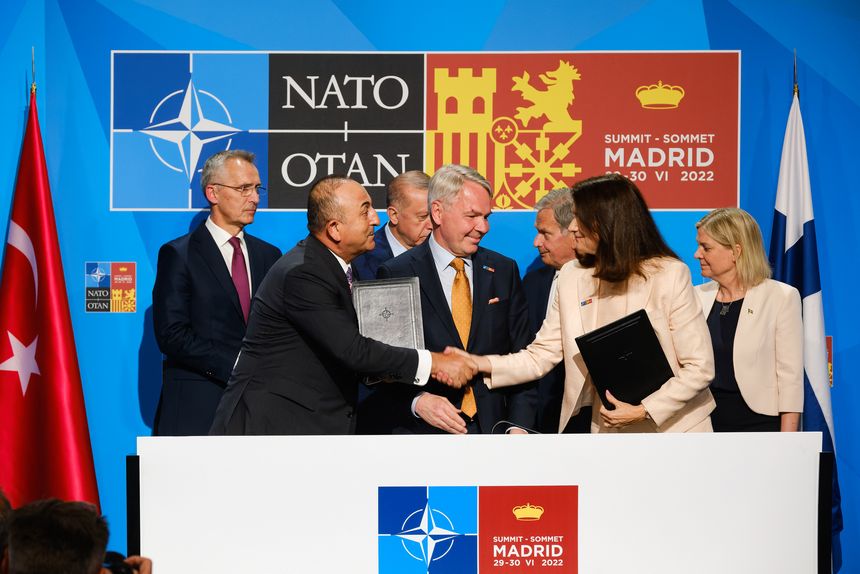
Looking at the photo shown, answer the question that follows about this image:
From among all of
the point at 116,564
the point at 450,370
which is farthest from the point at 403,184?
the point at 116,564

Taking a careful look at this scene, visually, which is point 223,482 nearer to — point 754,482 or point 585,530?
point 585,530

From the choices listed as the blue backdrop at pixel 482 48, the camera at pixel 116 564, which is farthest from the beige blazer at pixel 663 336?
the blue backdrop at pixel 482 48

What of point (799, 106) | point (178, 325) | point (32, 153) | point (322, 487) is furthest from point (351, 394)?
point (799, 106)

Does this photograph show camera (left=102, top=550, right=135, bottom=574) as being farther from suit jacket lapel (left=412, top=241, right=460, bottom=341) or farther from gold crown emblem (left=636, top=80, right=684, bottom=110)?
gold crown emblem (left=636, top=80, right=684, bottom=110)

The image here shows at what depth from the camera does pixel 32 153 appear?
193 inches

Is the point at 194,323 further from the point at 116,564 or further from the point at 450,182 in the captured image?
the point at 116,564

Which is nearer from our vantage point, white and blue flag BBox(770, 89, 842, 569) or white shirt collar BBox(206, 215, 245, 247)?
white shirt collar BBox(206, 215, 245, 247)

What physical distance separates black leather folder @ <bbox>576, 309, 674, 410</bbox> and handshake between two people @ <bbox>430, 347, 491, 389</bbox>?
0.50 m

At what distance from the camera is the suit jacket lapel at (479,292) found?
11.9ft

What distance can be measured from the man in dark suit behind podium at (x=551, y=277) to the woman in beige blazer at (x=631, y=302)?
959mm

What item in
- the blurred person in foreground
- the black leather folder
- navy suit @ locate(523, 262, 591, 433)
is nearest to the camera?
the blurred person in foreground

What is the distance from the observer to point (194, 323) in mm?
Answer: 4465

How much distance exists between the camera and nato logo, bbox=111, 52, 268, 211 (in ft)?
16.6

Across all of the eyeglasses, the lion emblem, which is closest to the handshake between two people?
the eyeglasses
